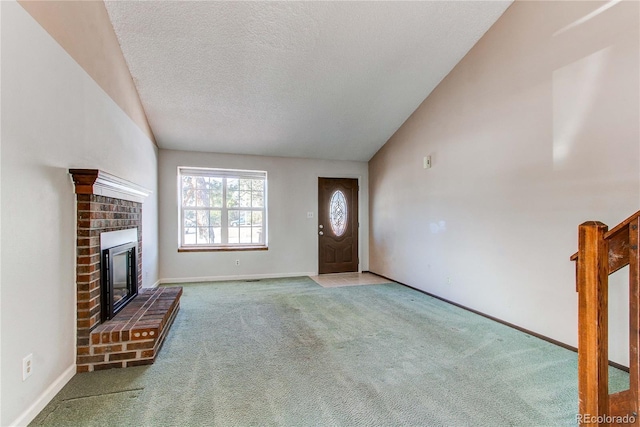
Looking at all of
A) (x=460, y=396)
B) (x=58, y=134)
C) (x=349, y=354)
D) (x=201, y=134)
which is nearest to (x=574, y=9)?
(x=460, y=396)

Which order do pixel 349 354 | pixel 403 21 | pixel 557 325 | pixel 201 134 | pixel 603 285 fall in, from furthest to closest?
pixel 201 134, pixel 403 21, pixel 557 325, pixel 349 354, pixel 603 285

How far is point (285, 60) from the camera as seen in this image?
344 cm

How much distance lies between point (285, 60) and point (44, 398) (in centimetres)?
356

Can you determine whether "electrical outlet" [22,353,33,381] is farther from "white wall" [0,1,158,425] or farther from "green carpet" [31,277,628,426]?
"green carpet" [31,277,628,426]

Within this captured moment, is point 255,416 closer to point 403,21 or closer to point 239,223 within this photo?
point 403,21

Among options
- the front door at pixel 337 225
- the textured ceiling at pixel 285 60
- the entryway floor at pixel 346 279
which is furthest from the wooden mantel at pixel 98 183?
the front door at pixel 337 225

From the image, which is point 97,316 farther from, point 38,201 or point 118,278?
point 38,201

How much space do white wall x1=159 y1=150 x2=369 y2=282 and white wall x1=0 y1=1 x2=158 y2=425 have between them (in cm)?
282

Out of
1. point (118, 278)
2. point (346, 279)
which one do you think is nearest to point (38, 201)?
point (118, 278)

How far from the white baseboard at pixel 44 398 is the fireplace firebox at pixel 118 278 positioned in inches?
17.4

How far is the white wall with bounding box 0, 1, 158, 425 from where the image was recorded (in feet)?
5.12

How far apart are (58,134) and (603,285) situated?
131 inches

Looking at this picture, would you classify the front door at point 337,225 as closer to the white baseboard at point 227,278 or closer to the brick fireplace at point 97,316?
the white baseboard at point 227,278

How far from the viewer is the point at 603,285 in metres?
1.46
